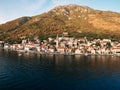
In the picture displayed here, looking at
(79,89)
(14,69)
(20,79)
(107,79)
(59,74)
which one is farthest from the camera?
(14,69)

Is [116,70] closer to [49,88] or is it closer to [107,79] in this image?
[107,79]

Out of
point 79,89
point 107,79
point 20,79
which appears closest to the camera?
point 79,89

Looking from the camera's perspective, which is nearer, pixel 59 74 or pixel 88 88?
pixel 88 88

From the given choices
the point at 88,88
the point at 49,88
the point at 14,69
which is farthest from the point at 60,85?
the point at 14,69

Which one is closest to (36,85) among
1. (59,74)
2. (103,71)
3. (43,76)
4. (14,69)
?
(43,76)

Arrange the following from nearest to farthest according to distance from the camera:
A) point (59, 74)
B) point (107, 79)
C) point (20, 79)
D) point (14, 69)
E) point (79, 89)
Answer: point (79, 89)
point (20, 79)
point (107, 79)
point (59, 74)
point (14, 69)

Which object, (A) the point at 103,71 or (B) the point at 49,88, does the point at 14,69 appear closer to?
(B) the point at 49,88

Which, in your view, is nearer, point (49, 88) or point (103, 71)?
point (49, 88)
